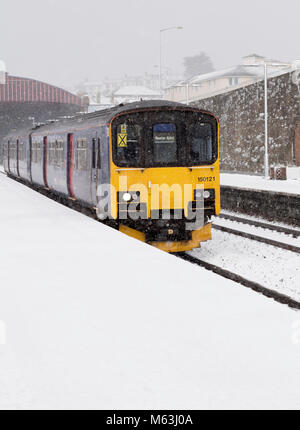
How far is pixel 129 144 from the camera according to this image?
1216cm

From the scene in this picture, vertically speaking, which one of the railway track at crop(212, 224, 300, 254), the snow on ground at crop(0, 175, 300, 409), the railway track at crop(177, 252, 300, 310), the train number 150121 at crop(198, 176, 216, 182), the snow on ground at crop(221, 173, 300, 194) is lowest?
the railway track at crop(177, 252, 300, 310)

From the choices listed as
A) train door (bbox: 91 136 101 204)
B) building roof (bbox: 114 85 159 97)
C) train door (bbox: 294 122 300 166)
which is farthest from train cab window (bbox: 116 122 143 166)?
building roof (bbox: 114 85 159 97)

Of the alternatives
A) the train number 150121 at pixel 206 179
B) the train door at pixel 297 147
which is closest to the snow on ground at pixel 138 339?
the train number 150121 at pixel 206 179

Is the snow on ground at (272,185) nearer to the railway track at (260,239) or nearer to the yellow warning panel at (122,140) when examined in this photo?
the railway track at (260,239)

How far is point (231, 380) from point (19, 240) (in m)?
6.41

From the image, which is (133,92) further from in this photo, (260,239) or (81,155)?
(260,239)

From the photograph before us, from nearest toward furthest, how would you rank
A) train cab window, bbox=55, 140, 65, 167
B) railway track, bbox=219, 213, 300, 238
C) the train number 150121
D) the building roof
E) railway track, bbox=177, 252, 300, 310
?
1. railway track, bbox=177, 252, 300, 310
2. the train number 150121
3. railway track, bbox=219, 213, 300, 238
4. train cab window, bbox=55, 140, 65, 167
5. the building roof

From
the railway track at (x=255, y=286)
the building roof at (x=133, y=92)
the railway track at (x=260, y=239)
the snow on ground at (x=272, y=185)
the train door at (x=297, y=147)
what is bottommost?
the railway track at (x=255, y=286)

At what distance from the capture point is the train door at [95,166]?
12992 mm

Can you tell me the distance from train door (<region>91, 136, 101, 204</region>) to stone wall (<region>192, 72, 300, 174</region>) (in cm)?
1900

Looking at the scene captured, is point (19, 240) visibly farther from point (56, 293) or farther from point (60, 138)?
point (60, 138)

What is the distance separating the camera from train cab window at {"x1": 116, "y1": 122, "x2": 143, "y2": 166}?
1209 centimetres

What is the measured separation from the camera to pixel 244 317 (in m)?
5.29

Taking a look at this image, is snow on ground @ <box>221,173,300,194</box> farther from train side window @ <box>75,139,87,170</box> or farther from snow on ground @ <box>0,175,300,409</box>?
snow on ground @ <box>0,175,300,409</box>
